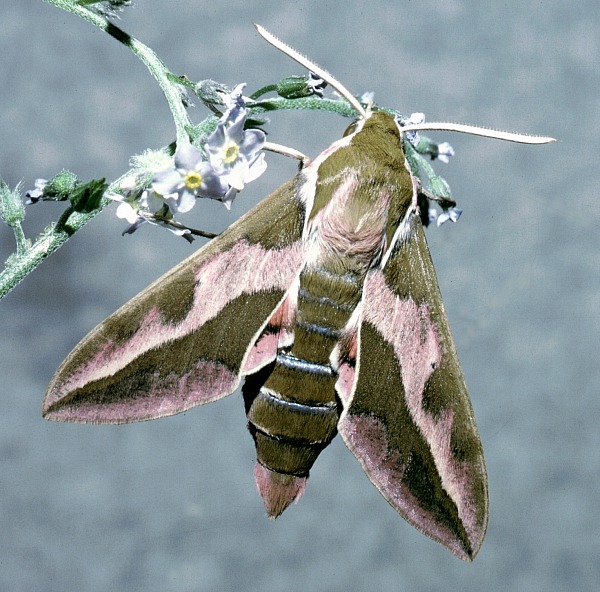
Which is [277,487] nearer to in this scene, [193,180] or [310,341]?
[310,341]

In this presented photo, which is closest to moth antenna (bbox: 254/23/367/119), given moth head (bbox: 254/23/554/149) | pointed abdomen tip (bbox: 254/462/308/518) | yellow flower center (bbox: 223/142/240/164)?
moth head (bbox: 254/23/554/149)

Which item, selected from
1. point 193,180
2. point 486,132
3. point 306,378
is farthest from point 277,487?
point 486,132

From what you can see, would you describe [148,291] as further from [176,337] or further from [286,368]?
[286,368]

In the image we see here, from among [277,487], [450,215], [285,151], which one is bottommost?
[277,487]

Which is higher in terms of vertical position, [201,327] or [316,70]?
[316,70]

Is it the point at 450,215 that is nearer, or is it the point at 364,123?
the point at 364,123

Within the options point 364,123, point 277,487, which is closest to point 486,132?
point 364,123
